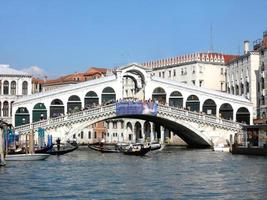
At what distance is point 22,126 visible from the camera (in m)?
36.0

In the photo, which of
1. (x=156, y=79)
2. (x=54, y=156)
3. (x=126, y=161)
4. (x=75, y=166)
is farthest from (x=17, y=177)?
(x=156, y=79)

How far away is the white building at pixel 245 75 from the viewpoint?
43844 millimetres

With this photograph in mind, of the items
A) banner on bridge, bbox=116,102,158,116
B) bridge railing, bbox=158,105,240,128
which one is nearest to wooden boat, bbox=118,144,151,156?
banner on bridge, bbox=116,102,158,116

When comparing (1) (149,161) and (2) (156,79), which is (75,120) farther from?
(1) (149,161)

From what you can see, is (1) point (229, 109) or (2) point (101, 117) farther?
(1) point (229, 109)

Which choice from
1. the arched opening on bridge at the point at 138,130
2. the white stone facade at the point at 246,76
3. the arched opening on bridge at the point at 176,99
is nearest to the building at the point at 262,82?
the white stone facade at the point at 246,76

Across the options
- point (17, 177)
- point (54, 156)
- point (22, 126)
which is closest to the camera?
point (17, 177)

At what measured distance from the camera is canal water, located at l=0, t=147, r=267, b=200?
1603 centimetres

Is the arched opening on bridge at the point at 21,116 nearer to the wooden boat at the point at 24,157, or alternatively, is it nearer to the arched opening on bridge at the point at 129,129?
the wooden boat at the point at 24,157

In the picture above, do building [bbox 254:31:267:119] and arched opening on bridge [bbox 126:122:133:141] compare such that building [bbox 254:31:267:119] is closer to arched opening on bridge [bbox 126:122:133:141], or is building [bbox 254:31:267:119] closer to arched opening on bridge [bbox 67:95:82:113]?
arched opening on bridge [bbox 67:95:82:113]

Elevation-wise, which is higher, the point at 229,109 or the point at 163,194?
the point at 229,109

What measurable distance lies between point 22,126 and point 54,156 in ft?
19.8

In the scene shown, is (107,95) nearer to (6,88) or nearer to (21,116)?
(21,116)

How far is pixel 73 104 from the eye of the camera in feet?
130
